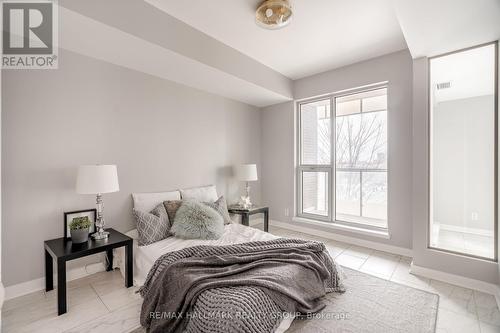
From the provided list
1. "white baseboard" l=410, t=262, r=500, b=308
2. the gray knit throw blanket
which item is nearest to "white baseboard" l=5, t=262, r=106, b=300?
the gray knit throw blanket

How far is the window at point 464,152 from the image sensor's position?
2348 millimetres

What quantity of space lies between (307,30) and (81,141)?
2.82 metres

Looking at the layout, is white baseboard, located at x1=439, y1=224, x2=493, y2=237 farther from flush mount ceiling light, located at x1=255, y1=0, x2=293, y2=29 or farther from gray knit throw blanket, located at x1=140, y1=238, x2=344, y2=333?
flush mount ceiling light, located at x1=255, y1=0, x2=293, y2=29

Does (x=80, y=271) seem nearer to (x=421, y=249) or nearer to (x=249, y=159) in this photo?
(x=249, y=159)

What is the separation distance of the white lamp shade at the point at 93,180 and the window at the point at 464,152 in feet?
11.4

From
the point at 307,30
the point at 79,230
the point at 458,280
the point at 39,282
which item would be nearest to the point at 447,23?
the point at 307,30

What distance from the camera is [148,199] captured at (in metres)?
2.90

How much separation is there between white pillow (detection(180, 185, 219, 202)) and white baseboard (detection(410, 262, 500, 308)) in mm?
2716

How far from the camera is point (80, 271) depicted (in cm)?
252

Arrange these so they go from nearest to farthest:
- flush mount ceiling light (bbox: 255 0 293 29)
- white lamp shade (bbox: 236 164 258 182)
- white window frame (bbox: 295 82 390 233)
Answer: flush mount ceiling light (bbox: 255 0 293 29)
white window frame (bbox: 295 82 390 233)
white lamp shade (bbox: 236 164 258 182)

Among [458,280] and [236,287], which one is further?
[458,280]

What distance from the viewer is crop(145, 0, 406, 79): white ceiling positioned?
2.28 metres

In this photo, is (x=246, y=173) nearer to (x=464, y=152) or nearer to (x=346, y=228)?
(x=346, y=228)

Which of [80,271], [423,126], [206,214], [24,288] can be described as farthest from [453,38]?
[24,288]
